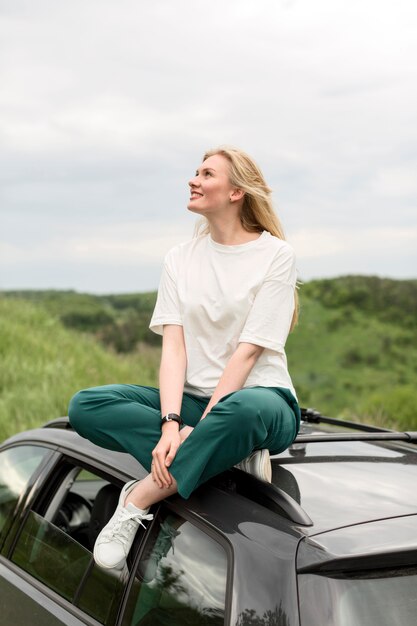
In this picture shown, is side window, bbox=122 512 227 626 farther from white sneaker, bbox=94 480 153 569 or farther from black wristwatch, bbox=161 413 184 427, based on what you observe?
black wristwatch, bbox=161 413 184 427

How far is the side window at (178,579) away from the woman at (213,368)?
11 cm

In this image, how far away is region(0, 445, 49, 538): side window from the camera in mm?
3855

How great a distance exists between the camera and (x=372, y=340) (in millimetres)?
19281

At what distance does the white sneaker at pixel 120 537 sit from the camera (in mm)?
2928

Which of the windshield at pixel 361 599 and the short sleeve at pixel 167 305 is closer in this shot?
the windshield at pixel 361 599

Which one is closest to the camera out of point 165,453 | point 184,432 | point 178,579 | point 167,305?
point 178,579

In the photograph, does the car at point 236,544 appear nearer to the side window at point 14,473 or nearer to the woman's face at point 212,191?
the side window at point 14,473

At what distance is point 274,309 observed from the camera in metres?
3.60

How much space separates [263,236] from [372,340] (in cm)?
1577

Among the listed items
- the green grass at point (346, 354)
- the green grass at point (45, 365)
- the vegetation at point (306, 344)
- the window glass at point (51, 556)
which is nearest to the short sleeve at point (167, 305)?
the window glass at point (51, 556)

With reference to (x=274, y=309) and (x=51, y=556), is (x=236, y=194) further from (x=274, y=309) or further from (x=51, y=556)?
(x=51, y=556)

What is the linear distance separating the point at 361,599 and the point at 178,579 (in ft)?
2.01

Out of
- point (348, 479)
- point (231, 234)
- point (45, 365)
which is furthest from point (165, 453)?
point (45, 365)

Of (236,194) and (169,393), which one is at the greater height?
(236,194)
